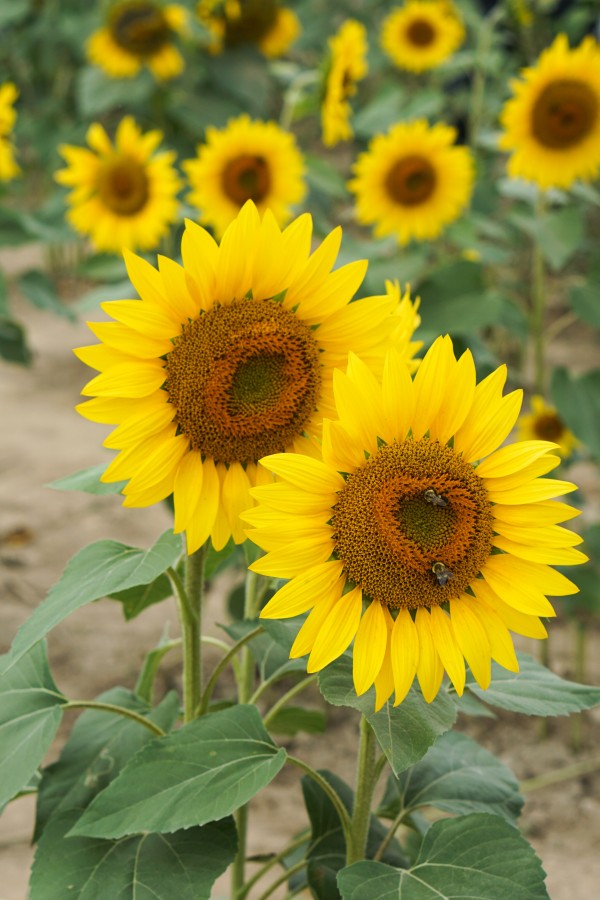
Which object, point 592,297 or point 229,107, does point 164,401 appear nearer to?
point 592,297

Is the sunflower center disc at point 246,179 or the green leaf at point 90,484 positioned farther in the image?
the sunflower center disc at point 246,179

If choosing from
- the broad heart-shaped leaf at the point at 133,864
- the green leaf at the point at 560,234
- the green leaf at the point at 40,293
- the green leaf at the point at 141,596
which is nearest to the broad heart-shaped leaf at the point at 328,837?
the broad heart-shaped leaf at the point at 133,864

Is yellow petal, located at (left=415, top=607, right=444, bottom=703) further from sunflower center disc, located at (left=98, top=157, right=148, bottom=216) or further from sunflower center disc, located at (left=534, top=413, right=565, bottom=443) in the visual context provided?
sunflower center disc, located at (left=98, top=157, right=148, bottom=216)

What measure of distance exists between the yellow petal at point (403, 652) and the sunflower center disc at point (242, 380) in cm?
19

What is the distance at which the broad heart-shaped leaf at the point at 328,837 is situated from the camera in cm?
111

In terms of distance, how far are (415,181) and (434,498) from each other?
1.85 metres

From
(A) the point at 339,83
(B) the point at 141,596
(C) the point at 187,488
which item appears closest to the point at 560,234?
(A) the point at 339,83

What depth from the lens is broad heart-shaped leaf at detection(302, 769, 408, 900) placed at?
1.11 m

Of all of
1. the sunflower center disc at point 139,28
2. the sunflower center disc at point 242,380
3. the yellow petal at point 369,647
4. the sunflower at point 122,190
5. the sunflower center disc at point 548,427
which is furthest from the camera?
the sunflower center disc at point 139,28

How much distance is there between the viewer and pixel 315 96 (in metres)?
2.70

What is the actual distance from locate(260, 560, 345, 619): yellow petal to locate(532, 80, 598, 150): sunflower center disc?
67.2 inches

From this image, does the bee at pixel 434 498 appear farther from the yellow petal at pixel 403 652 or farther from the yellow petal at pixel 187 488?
the yellow petal at pixel 187 488

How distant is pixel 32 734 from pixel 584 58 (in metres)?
1.89

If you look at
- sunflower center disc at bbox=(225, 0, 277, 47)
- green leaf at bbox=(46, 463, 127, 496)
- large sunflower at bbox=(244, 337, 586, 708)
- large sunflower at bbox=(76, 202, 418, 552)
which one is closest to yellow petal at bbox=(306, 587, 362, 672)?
large sunflower at bbox=(244, 337, 586, 708)
